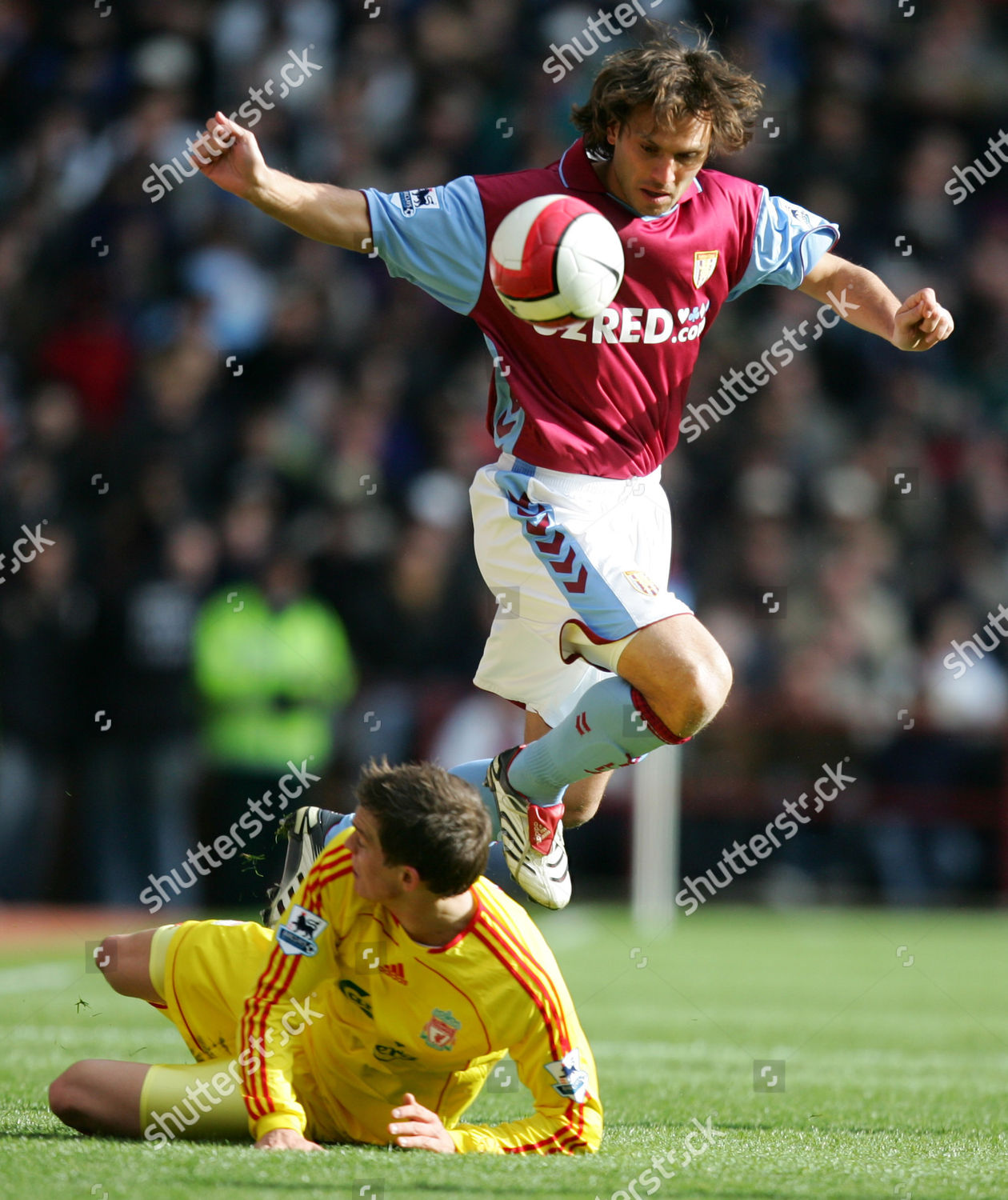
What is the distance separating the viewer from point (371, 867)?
4.12 metres

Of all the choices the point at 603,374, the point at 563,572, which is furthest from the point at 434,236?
the point at 563,572

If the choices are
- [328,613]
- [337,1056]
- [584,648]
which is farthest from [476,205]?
[328,613]

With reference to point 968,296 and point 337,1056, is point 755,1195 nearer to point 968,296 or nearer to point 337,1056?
point 337,1056

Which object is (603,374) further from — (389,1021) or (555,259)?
(389,1021)

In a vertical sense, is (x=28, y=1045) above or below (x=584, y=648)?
below

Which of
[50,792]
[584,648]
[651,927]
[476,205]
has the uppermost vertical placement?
[476,205]

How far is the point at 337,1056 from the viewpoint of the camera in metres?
4.51

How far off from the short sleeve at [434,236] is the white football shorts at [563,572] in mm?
623

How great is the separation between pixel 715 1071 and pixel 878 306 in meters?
2.93

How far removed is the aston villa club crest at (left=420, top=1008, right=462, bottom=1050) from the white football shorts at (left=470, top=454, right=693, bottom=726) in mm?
1322

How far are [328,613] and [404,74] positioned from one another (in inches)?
235

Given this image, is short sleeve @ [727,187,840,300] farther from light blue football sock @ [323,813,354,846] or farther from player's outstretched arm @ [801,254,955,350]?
light blue football sock @ [323,813,354,846]

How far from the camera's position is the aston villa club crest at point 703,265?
5.55 meters

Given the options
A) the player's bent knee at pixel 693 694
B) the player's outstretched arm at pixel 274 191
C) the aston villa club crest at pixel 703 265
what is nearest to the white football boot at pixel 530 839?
the player's bent knee at pixel 693 694
